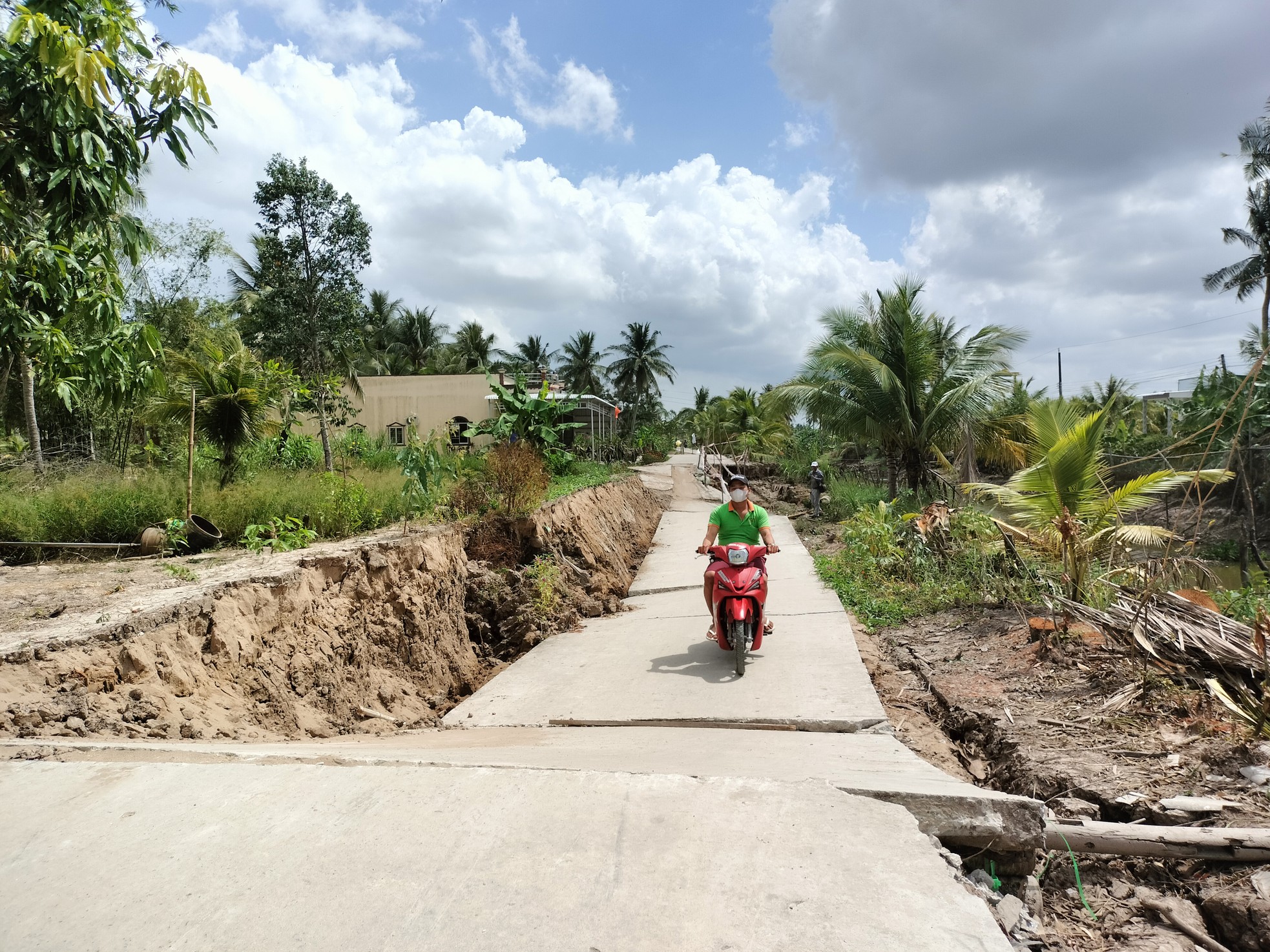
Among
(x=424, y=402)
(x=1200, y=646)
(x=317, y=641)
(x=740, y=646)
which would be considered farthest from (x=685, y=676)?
(x=424, y=402)

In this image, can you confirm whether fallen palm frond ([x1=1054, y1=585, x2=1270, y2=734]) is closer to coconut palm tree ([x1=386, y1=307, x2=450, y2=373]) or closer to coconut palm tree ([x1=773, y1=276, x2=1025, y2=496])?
coconut palm tree ([x1=773, y1=276, x2=1025, y2=496])

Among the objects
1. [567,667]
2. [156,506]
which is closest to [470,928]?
[567,667]

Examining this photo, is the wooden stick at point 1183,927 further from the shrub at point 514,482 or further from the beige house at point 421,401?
the beige house at point 421,401

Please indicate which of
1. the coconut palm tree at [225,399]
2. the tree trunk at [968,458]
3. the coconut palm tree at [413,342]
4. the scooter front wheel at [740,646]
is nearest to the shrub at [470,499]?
the coconut palm tree at [225,399]

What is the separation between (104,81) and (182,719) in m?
3.50

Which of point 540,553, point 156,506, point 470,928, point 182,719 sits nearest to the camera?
point 470,928

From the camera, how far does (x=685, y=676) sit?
21.5 ft

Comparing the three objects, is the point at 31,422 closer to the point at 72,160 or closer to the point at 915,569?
the point at 72,160

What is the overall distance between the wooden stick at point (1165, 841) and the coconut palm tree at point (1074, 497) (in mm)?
4552

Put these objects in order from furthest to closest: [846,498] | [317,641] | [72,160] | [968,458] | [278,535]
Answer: [968,458] → [846,498] → [278,535] → [317,641] → [72,160]

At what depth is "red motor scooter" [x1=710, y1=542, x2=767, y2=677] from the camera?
253 inches

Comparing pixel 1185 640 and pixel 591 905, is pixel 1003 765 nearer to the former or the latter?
pixel 1185 640

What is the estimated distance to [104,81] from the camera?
3.68 meters

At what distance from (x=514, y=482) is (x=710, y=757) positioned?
6633 millimetres
